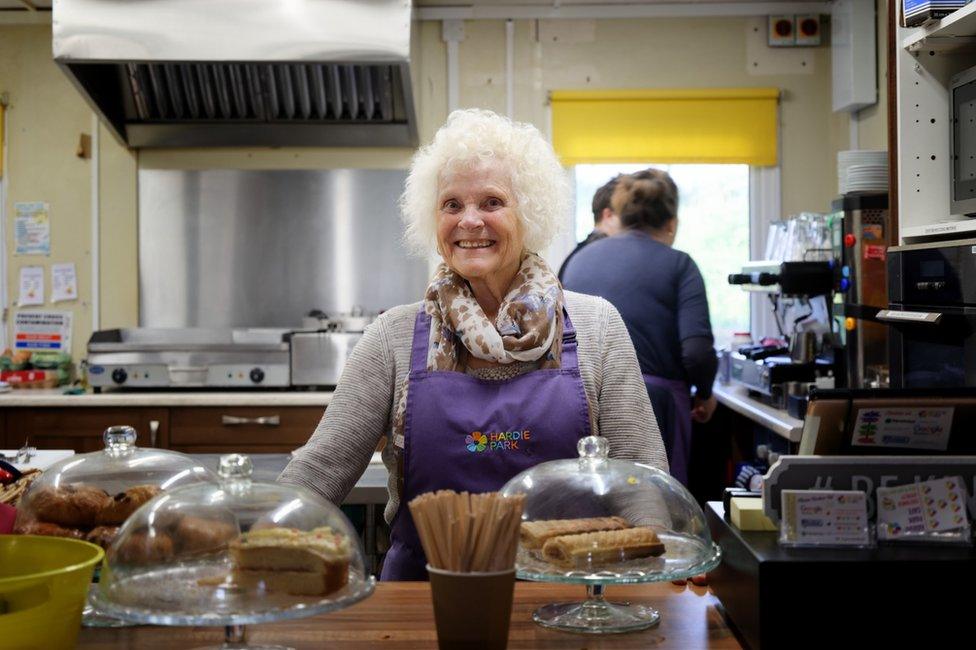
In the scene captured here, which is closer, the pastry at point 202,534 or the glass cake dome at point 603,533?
the pastry at point 202,534

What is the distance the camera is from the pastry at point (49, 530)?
1.38 m

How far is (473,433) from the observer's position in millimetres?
1994

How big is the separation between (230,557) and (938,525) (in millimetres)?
871

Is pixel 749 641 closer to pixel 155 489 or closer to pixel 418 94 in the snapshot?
pixel 155 489

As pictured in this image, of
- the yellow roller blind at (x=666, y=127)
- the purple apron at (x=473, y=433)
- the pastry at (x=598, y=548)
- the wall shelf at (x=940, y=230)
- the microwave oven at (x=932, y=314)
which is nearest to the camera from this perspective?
the pastry at (x=598, y=548)

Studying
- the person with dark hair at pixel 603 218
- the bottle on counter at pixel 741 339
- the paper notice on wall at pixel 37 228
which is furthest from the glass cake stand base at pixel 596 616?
the paper notice on wall at pixel 37 228

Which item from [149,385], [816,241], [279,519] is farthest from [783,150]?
[279,519]

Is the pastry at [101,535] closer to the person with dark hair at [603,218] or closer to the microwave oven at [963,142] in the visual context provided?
the microwave oven at [963,142]

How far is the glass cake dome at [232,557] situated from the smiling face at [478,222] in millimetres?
923

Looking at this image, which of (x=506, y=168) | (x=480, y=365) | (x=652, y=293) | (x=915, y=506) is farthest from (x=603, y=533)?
(x=652, y=293)

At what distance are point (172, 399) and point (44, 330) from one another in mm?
1172

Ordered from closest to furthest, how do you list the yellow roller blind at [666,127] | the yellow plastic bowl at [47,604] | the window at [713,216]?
the yellow plastic bowl at [47,604], the yellow roller blind at [666,127], the window at [713,216]

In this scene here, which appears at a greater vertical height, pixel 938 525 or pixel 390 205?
pixel 390 205

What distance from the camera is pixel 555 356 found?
2.08m
